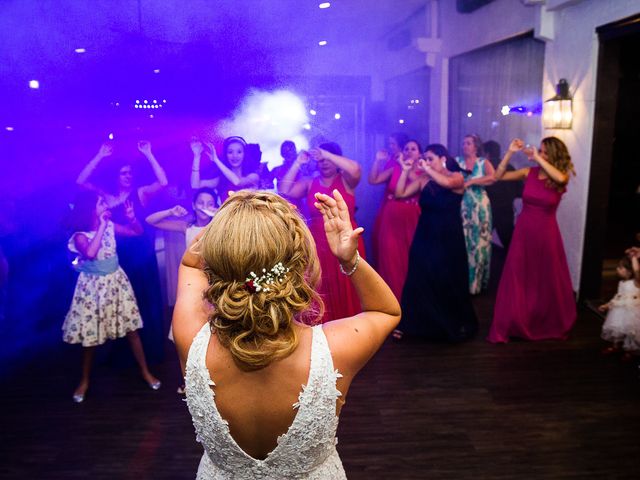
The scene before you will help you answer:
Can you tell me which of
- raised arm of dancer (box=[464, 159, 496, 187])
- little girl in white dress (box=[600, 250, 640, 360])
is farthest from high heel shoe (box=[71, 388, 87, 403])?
raised arm of dancer (box=[464, 159, 496, 187])

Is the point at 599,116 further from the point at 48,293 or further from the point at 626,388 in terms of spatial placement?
the point at 48,293

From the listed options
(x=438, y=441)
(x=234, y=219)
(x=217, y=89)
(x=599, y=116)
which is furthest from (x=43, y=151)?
(x=599, y=116)

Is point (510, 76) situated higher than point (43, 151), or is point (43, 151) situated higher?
point (510, 76)

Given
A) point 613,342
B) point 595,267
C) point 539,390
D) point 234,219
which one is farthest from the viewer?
point 595,267

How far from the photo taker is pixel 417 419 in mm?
2965

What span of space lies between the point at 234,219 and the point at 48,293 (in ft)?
12.4

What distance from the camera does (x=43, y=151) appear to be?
4469 millimetres

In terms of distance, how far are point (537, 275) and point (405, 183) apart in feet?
4.01

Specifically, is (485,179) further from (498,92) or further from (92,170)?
(92,170)

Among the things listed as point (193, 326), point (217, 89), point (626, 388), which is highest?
point (217, 89)

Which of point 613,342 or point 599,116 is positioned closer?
point 613,342

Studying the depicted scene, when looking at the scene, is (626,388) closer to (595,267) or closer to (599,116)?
(595,267)

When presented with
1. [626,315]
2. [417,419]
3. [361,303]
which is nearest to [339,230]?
[361,303]

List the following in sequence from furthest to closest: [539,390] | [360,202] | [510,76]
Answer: [360,202]
[510,76]
[539,390]
